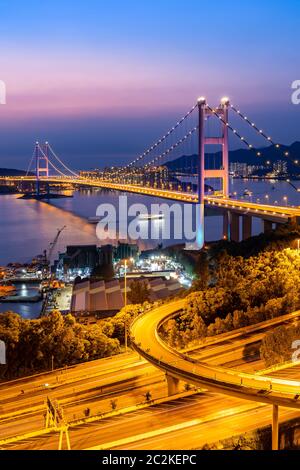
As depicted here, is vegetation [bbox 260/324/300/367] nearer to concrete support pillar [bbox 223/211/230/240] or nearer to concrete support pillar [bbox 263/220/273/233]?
concrete support pillar [bbox 263/220/273/233]

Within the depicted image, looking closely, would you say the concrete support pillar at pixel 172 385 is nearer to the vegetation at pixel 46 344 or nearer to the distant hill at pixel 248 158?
the vegetation at pixel 46 344

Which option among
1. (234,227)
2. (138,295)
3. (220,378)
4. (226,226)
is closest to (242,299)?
(138,295)

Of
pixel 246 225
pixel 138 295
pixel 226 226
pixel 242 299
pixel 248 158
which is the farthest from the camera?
pixel 248 158

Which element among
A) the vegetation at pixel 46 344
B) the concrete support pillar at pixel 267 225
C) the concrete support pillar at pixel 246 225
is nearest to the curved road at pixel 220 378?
the vegetation at pixel 46 344

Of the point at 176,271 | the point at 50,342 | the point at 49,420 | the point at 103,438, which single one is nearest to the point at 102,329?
the point at 50,342

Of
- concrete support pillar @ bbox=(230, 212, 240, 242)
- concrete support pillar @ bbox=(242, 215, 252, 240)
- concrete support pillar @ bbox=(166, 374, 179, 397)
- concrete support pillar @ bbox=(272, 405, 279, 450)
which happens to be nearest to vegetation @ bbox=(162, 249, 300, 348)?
concrete support pillar @ bbox=(166, 374, 179, 397)

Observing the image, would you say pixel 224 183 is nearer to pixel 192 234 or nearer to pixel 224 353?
pixel 192 234

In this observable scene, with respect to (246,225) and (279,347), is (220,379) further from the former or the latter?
(246,225)
